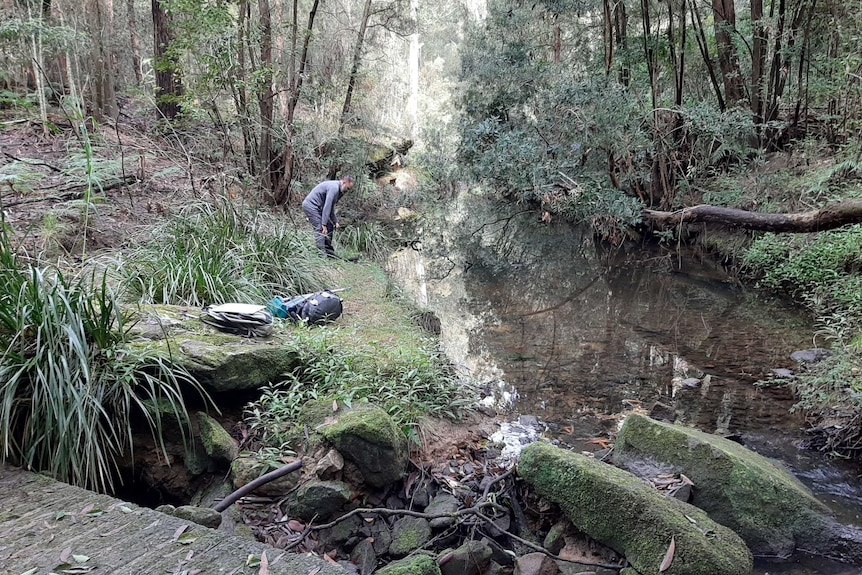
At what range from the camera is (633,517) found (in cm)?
300

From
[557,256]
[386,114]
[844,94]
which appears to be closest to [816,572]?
[844,94]

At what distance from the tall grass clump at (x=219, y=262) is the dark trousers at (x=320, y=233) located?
4.30 ft

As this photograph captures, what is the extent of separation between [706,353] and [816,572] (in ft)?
13.4

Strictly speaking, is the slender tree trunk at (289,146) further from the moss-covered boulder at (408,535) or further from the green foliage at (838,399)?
the green foliage at (838,399)

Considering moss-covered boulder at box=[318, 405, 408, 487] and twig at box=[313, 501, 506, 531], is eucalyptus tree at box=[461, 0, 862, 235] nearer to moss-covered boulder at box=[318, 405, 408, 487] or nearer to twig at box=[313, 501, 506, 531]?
moss-covered boulder at box=[318, 405, 408, 487]

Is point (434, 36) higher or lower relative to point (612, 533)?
higher

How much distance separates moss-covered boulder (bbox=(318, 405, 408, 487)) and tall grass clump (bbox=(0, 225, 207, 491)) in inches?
38.4

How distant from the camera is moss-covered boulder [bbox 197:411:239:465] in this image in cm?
352

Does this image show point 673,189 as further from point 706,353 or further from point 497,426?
point 497,426

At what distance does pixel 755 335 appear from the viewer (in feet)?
24.8

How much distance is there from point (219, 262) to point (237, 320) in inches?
62.4

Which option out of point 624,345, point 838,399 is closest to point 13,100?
point 624,345

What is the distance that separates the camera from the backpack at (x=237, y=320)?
444cm

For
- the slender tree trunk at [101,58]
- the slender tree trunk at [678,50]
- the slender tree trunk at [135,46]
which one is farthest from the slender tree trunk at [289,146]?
the slender tree trunk at [678,50]
